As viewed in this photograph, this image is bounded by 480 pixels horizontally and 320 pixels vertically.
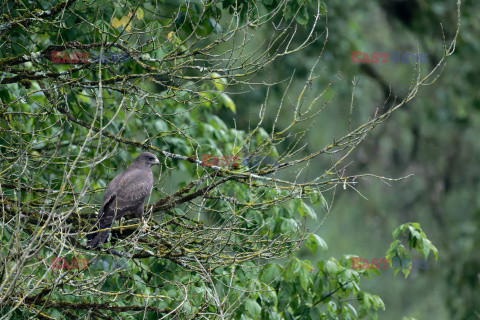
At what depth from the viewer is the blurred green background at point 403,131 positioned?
1314 cm

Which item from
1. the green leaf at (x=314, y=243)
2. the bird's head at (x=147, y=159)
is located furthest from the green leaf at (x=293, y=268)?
the bird's head at (x=147, y=159)

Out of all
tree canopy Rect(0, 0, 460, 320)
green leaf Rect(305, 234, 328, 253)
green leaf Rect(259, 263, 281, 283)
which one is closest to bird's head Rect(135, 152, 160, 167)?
tree canopy Rect(0, 0, 460, 320)

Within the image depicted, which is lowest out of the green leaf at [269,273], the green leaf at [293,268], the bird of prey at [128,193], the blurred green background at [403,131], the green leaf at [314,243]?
the blurred green background at [403,131]

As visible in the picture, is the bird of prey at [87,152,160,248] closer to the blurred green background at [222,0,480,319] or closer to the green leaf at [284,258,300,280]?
the green leaf at [284,258,300,280]

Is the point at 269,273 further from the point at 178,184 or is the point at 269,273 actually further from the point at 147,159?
the point at 147,159

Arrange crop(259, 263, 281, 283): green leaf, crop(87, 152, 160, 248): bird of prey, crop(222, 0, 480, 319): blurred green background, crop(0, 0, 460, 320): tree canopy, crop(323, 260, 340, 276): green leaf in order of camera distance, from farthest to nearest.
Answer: crop(222, 0, 480, 319): blurred green background, crop(323, 260, 340, 276): green leaf, crop(259, 263, 281, 283): green leaf, crop(87, 152, 160, 248): bird of prey, crop(0, 0, 460, 320): tree canopy

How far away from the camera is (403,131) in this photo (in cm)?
1516

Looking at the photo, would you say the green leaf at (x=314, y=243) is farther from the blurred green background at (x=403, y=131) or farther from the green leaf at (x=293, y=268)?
the blurred green background at (x=403, y=131)

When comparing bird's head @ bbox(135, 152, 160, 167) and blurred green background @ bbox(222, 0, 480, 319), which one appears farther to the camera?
blurred green background @ bbox(222, 0, 480, 319)

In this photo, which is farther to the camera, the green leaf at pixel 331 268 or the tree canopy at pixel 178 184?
the green leaf at pixel 331 268

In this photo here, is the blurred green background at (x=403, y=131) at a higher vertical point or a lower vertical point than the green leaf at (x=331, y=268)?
lower

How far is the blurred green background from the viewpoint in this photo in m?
13.1

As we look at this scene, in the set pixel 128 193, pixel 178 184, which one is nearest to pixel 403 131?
pixel 178 184

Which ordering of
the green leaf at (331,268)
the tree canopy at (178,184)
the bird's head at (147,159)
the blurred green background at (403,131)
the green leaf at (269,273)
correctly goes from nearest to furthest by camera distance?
the tree canopy at (178,184) → the green leaf at (269,273) → the green leaf at (331,268) → the bird's head at (147,159) → the blurred green background at (403,131)
